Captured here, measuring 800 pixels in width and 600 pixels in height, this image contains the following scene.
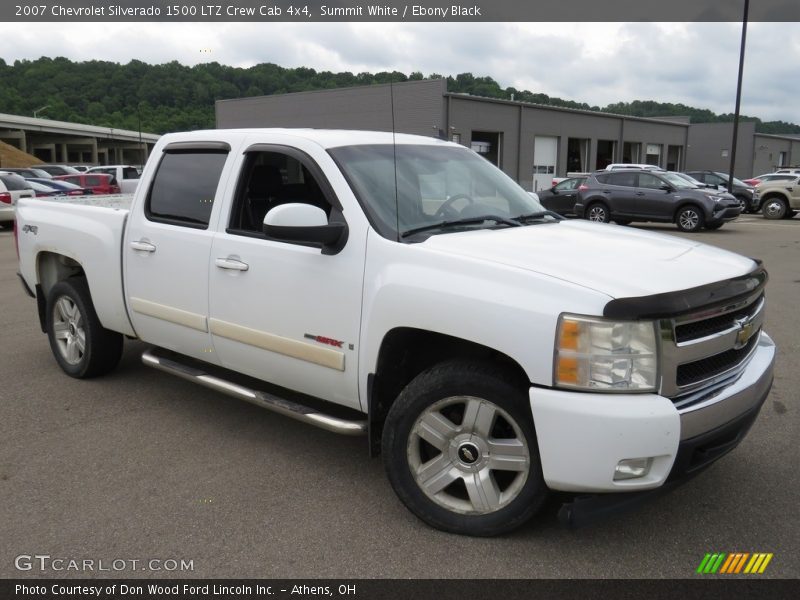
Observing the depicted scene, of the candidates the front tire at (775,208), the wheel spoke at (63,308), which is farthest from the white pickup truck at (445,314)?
the front tire at (775,208)

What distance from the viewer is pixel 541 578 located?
288 cm

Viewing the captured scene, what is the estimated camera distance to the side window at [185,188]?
14.3 feet

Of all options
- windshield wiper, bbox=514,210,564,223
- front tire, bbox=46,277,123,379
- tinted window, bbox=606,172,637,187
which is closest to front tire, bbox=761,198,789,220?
tinted window, bbox=606,172,637,187

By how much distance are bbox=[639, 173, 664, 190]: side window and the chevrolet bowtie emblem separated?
17643 millimetres

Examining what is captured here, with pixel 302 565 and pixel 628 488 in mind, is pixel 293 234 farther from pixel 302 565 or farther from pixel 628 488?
pixel 628 488

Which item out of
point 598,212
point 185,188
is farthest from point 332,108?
point 185,188

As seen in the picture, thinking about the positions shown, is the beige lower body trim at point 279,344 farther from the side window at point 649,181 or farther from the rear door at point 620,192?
the side window at point 649,181

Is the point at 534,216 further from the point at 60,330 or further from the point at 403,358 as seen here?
the point at 60,330

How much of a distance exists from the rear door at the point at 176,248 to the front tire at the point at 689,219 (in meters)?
17.2

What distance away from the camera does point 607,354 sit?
8.94 ft

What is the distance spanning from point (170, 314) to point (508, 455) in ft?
8.05

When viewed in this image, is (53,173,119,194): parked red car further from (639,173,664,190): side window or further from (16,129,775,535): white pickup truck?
(16,129,775,535): white pickup truck

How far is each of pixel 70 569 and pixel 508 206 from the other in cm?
297
